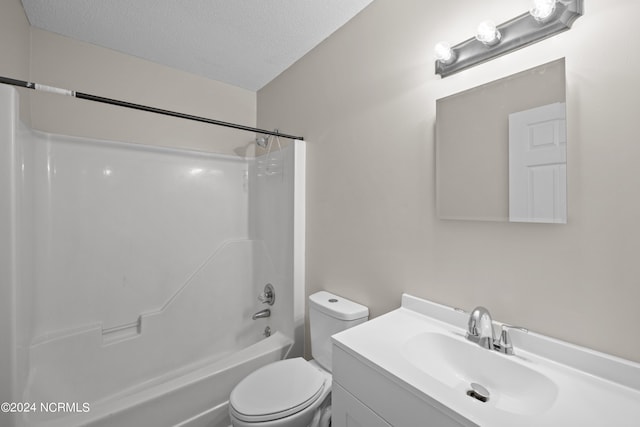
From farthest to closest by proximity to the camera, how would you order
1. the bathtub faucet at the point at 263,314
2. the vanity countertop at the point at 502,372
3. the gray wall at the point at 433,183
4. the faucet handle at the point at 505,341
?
the bathtub faucet at the point at 263,314 → the faucet handle at the point at 505,341 → the gray wall at the point at 433,183 → the vanity countertop at the point at 502,372

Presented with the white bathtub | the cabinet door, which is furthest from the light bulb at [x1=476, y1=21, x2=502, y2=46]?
the white bathtub

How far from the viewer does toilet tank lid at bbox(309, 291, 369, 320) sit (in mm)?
1364

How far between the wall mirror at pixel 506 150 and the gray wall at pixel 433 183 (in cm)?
4

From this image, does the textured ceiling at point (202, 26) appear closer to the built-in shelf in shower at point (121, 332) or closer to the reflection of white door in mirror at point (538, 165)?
the reflection of white door in mirror at point (538, 165)

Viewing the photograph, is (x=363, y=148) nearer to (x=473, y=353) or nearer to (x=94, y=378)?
(x=473, y=353)

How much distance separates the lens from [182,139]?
212 centimetres

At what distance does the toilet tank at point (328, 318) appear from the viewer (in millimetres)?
1368

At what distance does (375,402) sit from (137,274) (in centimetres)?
180

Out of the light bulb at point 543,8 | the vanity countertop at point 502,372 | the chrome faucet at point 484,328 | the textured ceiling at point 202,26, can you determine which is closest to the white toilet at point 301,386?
the vanity countertop at point 502,372

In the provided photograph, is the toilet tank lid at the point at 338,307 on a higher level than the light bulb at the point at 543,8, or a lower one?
lower

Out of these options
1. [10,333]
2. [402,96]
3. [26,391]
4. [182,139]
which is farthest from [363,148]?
[26,391]

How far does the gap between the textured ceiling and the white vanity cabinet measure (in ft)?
5.66

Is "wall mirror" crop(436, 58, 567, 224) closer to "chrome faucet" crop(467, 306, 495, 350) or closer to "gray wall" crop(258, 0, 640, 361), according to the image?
"gray wall" crop(258, 0, 640, 361)

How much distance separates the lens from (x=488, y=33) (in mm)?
909
